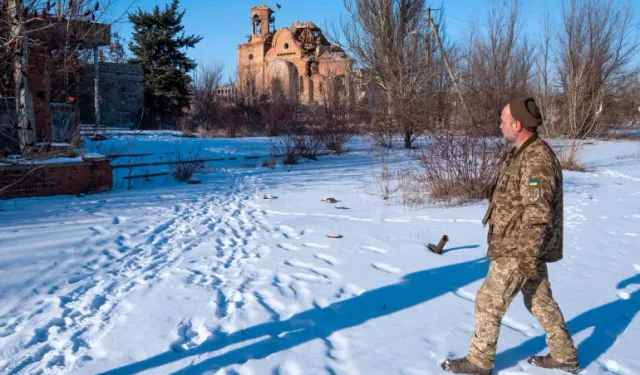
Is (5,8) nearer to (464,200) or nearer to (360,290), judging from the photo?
(360,290)

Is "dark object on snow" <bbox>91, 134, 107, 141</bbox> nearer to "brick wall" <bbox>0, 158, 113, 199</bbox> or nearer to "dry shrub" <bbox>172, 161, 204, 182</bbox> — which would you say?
"dry shrub" <bbox>172, 161, 204, 182</bbox>

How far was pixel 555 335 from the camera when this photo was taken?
302 cm

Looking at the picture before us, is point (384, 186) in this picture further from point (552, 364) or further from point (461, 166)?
point (552, 364)

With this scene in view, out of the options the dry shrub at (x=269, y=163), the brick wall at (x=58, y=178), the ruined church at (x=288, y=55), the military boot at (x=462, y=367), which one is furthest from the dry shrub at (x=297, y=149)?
the ruined church at (x=288, y=55)

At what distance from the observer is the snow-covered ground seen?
10.9 ft

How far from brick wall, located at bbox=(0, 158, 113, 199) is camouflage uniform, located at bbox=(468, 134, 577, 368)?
7322 mm

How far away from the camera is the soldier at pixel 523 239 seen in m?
2.79

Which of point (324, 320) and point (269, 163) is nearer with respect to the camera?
point (324, 320)

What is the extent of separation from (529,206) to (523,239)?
192 millimetres

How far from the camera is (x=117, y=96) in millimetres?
24000

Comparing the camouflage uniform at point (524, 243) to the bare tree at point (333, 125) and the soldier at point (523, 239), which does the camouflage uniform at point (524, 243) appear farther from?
the bare tree at point (333, 125)

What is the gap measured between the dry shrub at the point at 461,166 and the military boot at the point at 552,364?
19.6 ft

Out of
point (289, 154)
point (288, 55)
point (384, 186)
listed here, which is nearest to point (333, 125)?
point (289, 154)

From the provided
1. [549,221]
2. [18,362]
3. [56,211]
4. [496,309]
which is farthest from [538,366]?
[56,211]
